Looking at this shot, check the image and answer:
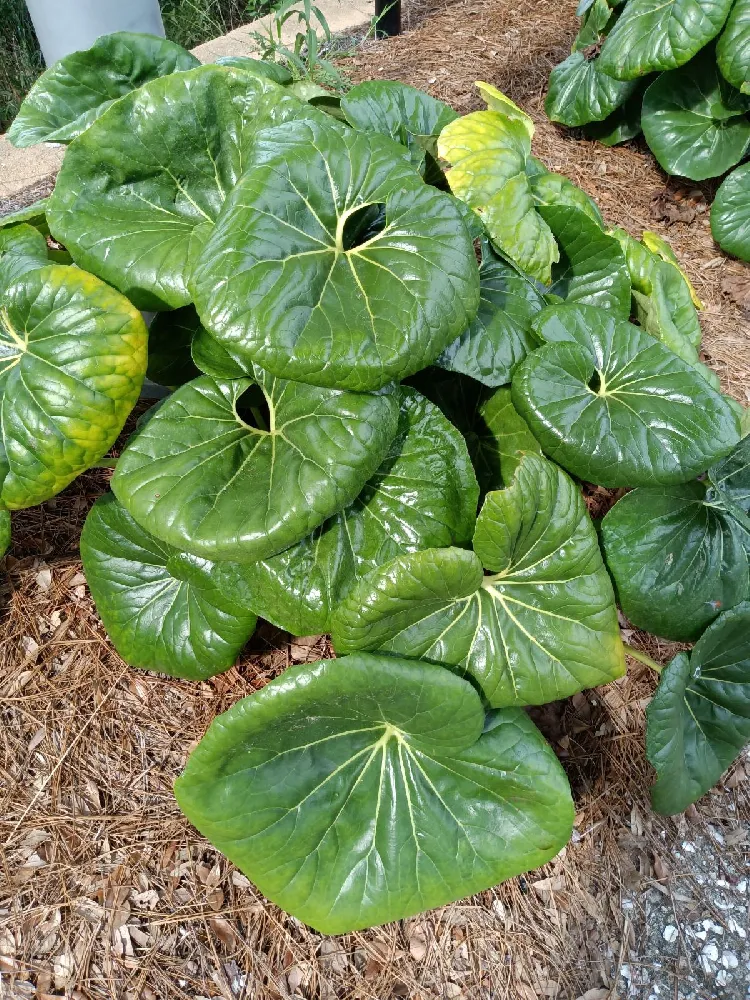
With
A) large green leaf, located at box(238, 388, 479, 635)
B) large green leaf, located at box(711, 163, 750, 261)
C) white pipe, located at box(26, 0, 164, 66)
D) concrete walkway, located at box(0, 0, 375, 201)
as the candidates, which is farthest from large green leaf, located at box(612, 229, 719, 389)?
white pipe, located at box(26, 0, 164, 66)

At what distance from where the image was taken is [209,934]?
1.45 m

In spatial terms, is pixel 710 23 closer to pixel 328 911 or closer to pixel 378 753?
pixel 378 753

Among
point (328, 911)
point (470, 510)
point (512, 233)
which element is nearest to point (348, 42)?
point (512, 233)

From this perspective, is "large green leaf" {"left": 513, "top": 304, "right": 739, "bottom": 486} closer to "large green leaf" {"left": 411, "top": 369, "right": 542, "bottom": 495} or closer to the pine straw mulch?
"large green leaf" {"left": 411, "top": 369, "right": 542, "bottom": 495}

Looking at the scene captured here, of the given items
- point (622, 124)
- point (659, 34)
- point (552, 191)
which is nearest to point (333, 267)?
point (552, 191)

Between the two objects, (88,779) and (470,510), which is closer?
(470,510)

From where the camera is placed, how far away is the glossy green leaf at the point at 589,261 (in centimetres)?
187

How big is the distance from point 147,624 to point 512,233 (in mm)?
1256

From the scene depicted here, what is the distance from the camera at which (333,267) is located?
1283 millimetres

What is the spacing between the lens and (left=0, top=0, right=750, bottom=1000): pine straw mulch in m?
1.42

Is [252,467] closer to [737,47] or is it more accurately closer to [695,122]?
[737,47]

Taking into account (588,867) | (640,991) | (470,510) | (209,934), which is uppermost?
(470,510)

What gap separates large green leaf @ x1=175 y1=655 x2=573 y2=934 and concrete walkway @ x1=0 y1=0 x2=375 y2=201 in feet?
7.85

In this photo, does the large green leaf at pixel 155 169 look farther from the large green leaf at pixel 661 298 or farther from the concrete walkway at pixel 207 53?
the concrete walkway at pixel 207 53
